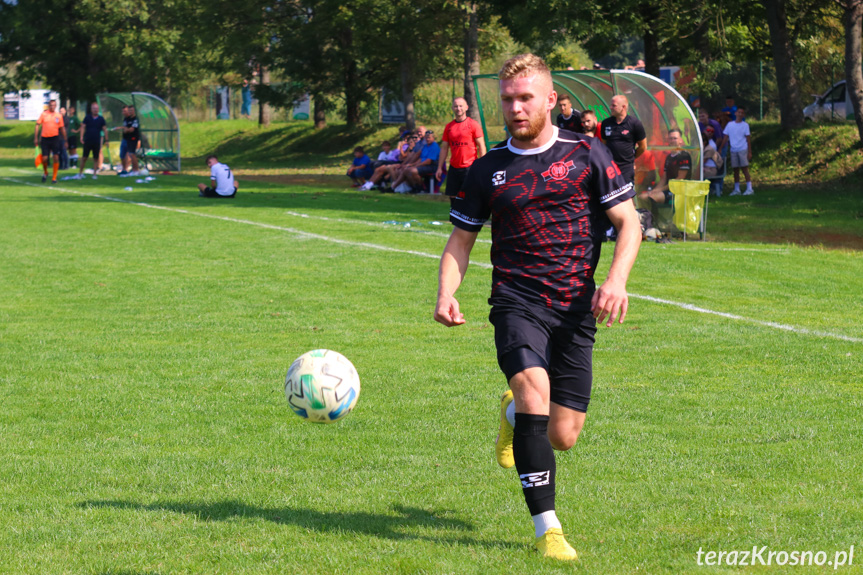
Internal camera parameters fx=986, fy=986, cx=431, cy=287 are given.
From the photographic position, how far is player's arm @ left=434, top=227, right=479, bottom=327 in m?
4.25

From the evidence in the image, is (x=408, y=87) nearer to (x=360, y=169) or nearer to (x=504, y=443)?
(x=360, y=169)

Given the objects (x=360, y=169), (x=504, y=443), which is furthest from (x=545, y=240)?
(x=360, y=169)

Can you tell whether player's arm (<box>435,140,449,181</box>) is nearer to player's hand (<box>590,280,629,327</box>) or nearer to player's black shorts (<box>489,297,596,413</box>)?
player's black shorts (<box>489,297,596,413</box>)

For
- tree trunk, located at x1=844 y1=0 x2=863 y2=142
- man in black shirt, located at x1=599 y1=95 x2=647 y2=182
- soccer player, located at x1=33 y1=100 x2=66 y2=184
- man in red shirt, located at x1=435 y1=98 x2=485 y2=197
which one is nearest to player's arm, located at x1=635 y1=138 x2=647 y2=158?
man in black shirt, located at x1=599 y1=95 x2=647 y2=182

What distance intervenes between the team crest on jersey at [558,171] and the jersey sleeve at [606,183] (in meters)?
0.11

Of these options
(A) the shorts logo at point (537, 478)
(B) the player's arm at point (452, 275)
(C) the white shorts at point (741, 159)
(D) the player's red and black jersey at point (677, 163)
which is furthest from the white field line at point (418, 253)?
(C) the white shorts at point (741, 159)

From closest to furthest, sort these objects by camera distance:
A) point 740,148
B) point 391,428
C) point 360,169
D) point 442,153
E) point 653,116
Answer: point 391,428, point 653,116, point 442,153, point 740,148, point 360,169

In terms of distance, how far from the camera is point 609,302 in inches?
→ 161

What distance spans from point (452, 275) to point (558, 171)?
0.66 metres

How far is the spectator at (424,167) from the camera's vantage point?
999 inches

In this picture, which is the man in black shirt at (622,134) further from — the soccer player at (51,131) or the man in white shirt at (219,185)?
the soccer player at (51,131)

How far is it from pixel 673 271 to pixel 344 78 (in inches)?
1409

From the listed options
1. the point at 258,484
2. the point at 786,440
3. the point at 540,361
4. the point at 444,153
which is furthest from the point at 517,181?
the point at 444,153

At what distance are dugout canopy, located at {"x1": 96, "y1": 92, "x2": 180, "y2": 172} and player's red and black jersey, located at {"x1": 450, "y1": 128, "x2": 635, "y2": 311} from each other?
3304 cm
